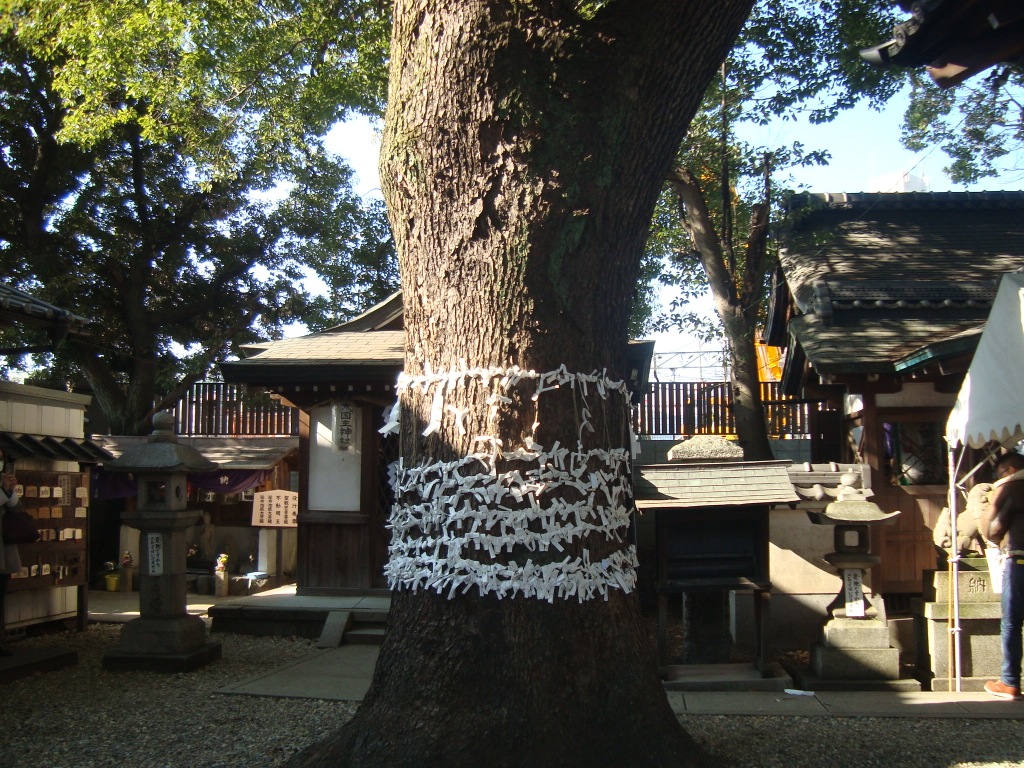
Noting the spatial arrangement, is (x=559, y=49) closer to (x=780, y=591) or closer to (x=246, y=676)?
(x=246, y=676)

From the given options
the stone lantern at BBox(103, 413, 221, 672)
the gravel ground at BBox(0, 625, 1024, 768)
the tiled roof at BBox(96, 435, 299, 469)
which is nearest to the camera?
the gravel ground at BBox(0, 625, 1024, 768)

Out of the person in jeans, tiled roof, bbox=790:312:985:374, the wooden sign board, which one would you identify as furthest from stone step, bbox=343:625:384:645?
the person in jeans

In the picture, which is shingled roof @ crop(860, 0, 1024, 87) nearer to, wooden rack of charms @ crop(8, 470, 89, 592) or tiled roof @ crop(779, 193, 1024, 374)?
tiled roof @ crop(779, 193, 1024, 374)

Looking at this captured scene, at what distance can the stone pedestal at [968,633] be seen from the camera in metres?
6.77

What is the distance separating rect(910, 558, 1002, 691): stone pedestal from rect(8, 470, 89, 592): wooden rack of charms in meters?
8.68

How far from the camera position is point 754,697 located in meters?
6.54

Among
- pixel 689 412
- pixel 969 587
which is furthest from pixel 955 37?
pixel 689 412

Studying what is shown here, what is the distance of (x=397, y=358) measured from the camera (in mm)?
10016

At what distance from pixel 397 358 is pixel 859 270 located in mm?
6351

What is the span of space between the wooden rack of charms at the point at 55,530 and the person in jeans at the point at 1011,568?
29.6 feet

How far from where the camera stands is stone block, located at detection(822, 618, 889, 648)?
6.86m

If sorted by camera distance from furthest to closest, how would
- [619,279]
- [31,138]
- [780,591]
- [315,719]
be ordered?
[31,138] < [780,591] < [315,719] < [619,279]

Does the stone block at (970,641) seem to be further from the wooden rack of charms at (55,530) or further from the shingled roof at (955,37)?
the wooden rack of charms at (55,530)

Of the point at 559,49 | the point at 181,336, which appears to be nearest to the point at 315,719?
the point at 559,49
